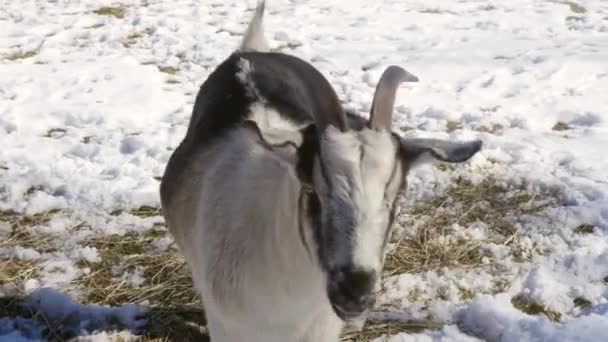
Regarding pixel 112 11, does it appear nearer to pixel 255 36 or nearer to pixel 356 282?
pixel 255 36

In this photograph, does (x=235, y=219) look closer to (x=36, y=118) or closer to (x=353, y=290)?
(x=353, y=290)

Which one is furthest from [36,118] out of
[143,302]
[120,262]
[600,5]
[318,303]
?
[600,5]

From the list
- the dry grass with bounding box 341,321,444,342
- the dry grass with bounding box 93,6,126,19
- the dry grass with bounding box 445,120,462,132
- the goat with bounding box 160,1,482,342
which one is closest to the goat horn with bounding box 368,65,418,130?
the goat with bounding box 160,1,482,342

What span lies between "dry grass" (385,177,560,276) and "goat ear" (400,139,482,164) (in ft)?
5.71

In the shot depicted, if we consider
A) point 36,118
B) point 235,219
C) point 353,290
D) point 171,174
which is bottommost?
point 36,118

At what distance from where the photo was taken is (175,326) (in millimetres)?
3732

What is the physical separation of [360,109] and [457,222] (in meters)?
1.91

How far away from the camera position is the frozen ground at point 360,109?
12.5ft

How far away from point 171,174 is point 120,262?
0.82 metres

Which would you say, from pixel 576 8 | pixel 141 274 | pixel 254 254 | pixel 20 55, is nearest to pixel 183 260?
pixel 141 274

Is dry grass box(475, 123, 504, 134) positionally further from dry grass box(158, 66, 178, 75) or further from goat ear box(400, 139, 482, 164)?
goat ear box(400, 139, 482, 164)

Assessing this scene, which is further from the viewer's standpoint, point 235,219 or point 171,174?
point 171,174

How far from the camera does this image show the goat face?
212 cm

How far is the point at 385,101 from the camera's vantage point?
244cm
